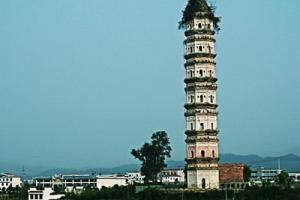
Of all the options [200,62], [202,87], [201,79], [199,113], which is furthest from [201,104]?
[200,62]

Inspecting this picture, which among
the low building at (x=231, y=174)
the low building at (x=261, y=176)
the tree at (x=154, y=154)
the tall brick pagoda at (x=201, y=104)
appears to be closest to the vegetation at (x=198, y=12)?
the tall brick pagoda at (x=201, y=104)

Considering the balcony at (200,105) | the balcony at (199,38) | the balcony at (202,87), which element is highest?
the balcony at (199,38)

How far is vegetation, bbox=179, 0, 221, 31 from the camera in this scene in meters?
52.0

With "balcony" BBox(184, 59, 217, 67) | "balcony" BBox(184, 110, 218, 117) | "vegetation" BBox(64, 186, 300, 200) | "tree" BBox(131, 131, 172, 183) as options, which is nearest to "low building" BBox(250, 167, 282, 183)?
"tree" BBox(131, 131, 172, 183)

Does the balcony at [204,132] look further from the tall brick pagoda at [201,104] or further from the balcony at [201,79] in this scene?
the balcony at [201,79]

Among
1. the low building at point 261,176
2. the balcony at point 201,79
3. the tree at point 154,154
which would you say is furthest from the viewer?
the low building at point 261,176

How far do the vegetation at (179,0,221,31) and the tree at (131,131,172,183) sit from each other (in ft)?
65.9

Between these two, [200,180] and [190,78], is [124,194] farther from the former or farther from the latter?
[190,78]

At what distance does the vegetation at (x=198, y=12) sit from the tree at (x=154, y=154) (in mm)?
20096

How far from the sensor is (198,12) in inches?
2047

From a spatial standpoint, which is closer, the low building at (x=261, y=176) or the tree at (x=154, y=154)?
the tree at (x=154, y=154)

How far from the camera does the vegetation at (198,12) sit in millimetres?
52000

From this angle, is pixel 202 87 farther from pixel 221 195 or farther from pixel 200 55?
pixel 221 195

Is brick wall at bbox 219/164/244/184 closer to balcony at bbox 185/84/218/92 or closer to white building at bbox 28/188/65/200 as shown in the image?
balcony at bbox 185/84/218/92
